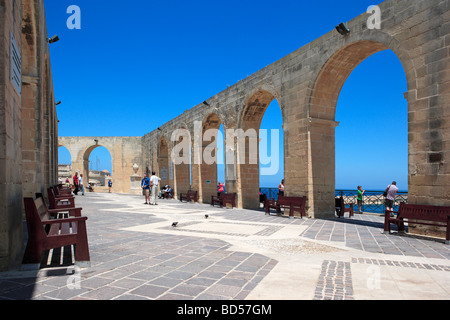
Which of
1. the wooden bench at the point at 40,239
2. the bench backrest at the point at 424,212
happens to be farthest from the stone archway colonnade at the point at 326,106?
the wooden bench at the point at 40,239

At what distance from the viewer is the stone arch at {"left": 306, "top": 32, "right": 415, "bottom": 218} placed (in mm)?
9078

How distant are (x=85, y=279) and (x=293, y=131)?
8.14m

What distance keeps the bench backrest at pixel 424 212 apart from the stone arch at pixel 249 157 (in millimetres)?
7510

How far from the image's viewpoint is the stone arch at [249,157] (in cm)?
1311

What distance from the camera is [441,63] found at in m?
6.14

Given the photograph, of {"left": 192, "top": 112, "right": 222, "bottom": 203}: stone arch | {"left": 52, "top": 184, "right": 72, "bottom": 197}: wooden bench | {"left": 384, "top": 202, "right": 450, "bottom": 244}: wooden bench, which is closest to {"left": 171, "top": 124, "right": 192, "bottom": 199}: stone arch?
{"left": 192, "top": 112, "right": 222, "bottom": 203}: stone arch

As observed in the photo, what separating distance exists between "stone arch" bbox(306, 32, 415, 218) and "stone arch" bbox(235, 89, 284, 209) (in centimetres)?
344

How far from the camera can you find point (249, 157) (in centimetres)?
1355

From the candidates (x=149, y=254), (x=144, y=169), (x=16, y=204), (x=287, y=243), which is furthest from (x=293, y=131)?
(x=144, y=169)

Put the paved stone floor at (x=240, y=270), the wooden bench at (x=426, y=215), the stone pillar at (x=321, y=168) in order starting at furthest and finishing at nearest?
1. the stone pillar at (x=321, y=168)
2. the wooden bench at (x=426, y=215)
3. the paved stone floor at (x=240, y=270)

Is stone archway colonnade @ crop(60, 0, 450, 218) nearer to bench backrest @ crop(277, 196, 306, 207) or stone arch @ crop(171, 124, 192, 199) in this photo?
bench backrest @ crop(277, 196, 306, 207)

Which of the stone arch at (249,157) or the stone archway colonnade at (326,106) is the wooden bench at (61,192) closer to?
the stone archway colonnade at (326,106)

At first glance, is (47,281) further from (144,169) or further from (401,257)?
(144,169)

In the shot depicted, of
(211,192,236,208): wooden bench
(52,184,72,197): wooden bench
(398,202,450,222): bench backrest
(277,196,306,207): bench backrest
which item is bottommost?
(211,192,236,208): wooden bench
